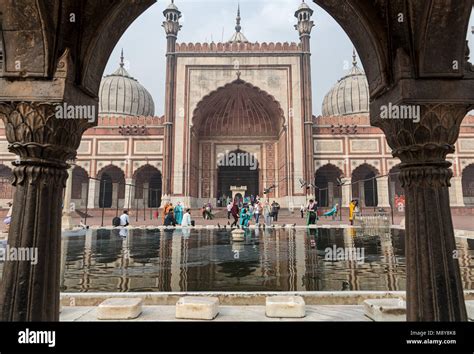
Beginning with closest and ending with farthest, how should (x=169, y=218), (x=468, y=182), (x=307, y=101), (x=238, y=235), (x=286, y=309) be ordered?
(x=286, y=309) → (x=238, y=235) → (x=169, y=218) → (x=307, y=101) → (x=468, y=182)

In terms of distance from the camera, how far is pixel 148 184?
98.0ft

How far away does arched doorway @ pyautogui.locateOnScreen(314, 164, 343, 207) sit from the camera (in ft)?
91.9

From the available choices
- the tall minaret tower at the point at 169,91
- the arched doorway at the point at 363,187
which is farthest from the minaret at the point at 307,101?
the tall minaret tower at the point at 169,91

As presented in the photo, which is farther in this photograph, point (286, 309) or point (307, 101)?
point (307, 101)

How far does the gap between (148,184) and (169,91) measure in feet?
29.4

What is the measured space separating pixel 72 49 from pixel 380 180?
2720 cm

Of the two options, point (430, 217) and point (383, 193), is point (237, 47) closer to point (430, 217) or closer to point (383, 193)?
point (383, 193)

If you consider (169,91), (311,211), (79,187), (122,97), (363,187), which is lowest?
(311,211)

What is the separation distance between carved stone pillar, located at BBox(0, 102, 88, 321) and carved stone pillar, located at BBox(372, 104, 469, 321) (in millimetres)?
2128

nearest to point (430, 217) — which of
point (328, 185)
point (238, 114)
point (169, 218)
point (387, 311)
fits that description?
point (387, 311)

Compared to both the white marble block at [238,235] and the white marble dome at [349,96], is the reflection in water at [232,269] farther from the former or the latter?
the white marble dome at [349,96]

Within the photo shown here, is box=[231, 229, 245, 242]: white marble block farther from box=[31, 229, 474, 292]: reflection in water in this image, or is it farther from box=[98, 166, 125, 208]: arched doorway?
box=[98, 166, 125, 208]: arched doorway
